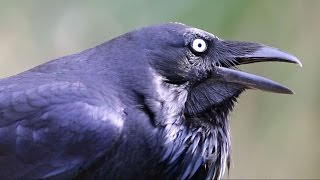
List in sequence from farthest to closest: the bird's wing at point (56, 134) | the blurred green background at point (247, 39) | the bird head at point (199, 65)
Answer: the blurred green background at point (247, 39)
the bird head at point (199, 65)
the bird's wing at point (56, 134)

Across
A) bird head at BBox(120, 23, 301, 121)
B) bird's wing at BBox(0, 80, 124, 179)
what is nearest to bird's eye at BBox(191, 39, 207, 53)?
bird head at BBox(120, 23, 301, 121)

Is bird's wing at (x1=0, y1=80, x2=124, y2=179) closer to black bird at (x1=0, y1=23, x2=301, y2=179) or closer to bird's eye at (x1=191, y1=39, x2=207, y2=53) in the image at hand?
black bird at (x1=0, y1=23, x2=301, y2=179)

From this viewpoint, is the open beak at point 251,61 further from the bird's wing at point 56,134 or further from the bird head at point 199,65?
the bird's wing at point 56,134

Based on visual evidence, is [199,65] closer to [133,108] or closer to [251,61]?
[251,61]

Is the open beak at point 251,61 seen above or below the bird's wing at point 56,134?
above

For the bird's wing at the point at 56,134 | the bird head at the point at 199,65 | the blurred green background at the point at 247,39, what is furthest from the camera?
the blurred green background at the point at 247,39

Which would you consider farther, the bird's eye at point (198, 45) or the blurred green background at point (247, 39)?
the blurred green background at point (247, 39)

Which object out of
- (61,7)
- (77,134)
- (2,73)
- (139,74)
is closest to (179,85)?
(139,74)

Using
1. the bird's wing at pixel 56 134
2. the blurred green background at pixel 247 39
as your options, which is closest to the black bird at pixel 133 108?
the bird's wing at pixel 56 134
